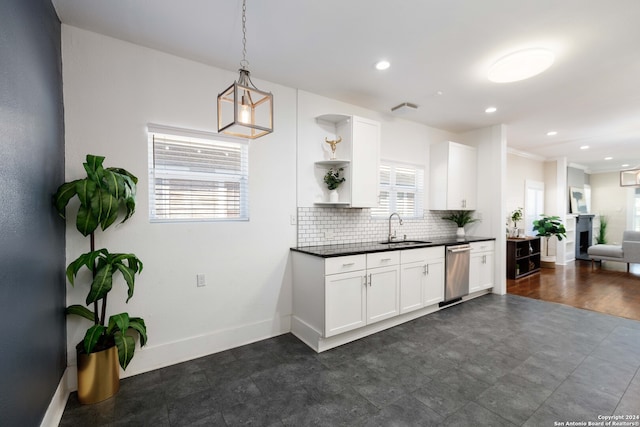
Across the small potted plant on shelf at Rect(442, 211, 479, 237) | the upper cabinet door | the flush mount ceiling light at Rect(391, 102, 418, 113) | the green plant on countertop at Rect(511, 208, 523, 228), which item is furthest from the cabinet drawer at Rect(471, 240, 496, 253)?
the flush mount ceiling light at Rect(391, 102, 418, 113)

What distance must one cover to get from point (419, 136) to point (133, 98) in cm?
388

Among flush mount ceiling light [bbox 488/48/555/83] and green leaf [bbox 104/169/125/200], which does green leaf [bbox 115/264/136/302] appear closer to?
green leaf [bbox 104/169/125/200]

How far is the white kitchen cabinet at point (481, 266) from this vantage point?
4.29 meters

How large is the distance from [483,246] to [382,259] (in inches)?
91.6

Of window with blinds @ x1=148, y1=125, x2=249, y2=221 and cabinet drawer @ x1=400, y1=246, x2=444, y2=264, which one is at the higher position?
window with blinds @ x1=148, y1=125, x2=249, y2=221

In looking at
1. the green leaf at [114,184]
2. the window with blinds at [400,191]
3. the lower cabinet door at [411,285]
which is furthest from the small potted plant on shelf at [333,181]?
the green leaf at [114,184]

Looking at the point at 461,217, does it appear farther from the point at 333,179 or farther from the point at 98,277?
the point at 98,277

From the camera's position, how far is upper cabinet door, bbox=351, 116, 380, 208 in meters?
3.36

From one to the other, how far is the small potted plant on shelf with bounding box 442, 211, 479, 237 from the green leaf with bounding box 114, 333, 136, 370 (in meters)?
4.65

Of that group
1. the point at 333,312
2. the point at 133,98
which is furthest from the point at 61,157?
the point at 333,312

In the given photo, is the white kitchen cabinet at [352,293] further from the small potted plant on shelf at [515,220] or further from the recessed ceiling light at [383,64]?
the small potted plant on shelf at [515,220]

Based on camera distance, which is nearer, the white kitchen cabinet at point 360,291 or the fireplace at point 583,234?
the white kitchen cabinet at point 360,291

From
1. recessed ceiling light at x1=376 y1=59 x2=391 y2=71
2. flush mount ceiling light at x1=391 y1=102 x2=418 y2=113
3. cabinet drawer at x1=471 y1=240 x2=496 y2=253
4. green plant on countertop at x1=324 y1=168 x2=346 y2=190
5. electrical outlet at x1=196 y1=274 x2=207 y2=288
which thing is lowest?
electrical outlet at x1=196 y1=274 x2=207 y2=288

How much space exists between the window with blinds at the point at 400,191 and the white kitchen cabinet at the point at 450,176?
9.0 inches
